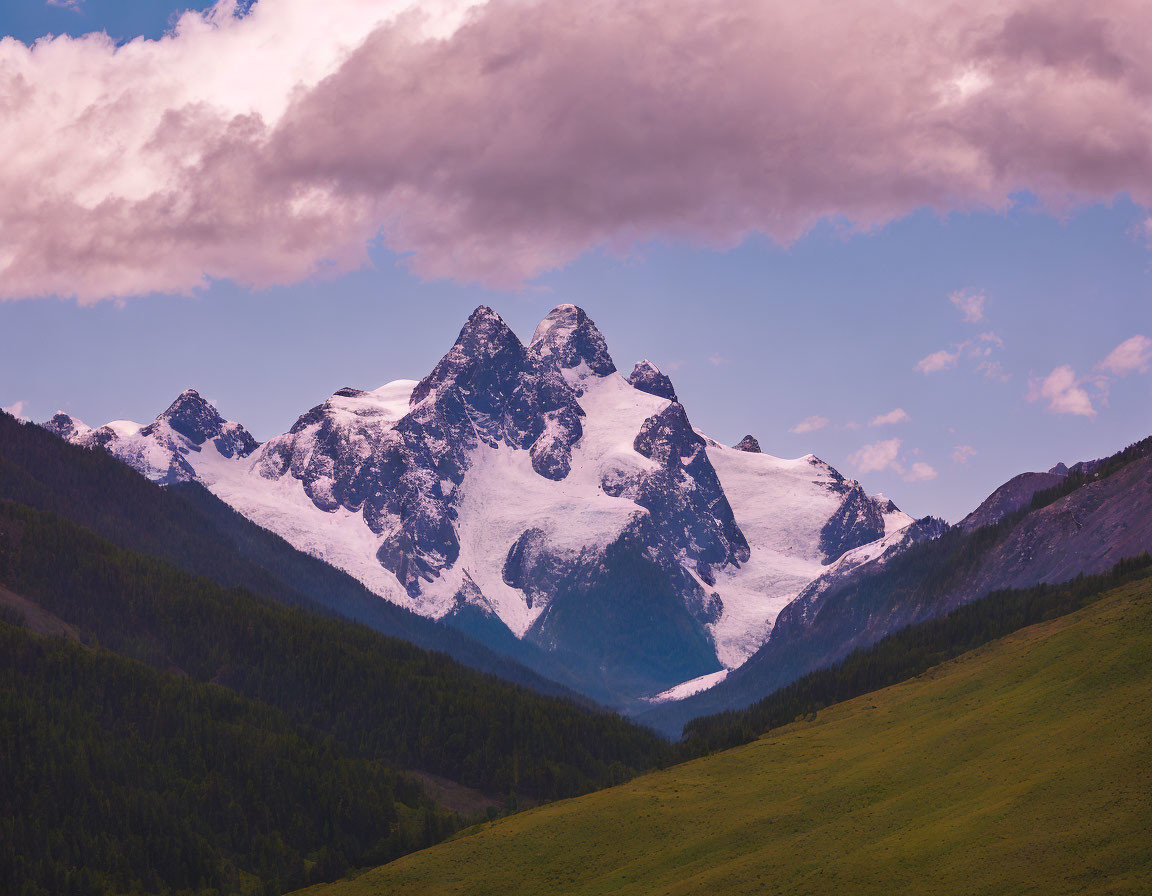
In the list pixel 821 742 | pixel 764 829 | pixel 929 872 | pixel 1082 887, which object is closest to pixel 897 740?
pixel 821 742

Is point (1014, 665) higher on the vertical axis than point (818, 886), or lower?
higher

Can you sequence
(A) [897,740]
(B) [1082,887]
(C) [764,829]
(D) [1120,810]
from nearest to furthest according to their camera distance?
1. (B) [1082,887]
2. (D) [1120,810]
3. (C) [764,829]
4. (A) [897,740]

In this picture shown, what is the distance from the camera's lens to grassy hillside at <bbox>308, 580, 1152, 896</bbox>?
4783 inches

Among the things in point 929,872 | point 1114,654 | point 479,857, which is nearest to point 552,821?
point 479,857

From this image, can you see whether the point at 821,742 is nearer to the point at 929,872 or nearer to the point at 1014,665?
the point at 1014,665

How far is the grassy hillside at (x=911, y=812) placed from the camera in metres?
122

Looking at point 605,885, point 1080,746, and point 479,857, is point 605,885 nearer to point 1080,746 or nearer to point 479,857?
point 479,857

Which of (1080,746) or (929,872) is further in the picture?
(1080,746)

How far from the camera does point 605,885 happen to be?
147 metres

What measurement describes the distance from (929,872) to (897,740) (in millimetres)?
58789

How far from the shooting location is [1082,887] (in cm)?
11056

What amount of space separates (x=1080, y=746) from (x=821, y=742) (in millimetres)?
59503

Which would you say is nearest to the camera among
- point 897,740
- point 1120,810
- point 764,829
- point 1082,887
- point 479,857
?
point 1082,887

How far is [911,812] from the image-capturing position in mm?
144250
